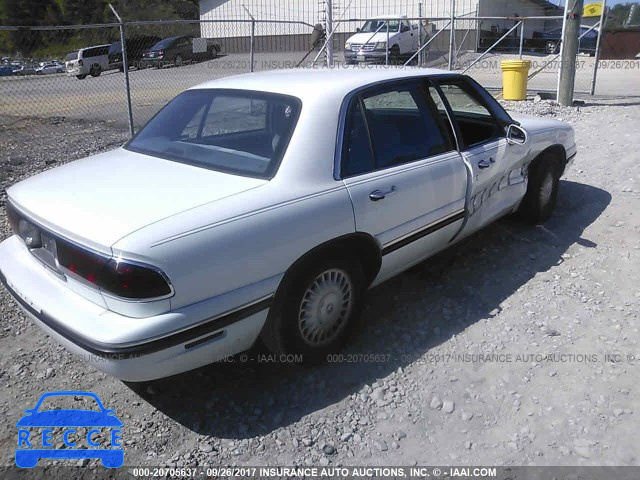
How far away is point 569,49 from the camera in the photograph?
35.7ft

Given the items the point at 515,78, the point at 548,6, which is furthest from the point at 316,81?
the point at 548,6

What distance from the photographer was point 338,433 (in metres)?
2.89

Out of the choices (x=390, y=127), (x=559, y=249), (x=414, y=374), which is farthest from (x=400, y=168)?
(x=559, y=249)

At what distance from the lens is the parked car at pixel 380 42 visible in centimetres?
2038

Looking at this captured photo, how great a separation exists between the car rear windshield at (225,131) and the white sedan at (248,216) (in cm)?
1

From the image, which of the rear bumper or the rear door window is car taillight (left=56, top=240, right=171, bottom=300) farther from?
the rear door window

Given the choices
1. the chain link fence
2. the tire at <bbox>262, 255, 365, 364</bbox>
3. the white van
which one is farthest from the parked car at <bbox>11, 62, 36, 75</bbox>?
the tire at <bbox>262, 255, 365, 364</bbox>

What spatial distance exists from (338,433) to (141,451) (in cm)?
98

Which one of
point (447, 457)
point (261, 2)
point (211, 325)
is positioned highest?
point (261, 2)

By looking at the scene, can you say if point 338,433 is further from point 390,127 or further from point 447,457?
point 390,127

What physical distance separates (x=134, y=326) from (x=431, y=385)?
1.69m

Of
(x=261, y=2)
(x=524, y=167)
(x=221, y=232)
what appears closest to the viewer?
(x=221, y=232)

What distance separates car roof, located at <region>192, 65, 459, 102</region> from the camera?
3.31 metres

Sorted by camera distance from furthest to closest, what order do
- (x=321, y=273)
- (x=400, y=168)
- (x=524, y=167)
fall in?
(x=524, y=167)
(x=400, y=168)
(x=321, y=273)
